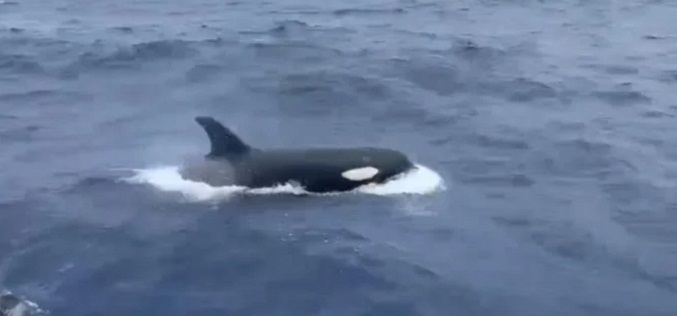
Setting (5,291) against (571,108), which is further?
(571,108)

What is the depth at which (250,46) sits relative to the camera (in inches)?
1816

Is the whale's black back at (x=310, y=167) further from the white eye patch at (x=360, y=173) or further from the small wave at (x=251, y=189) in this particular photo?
the small wave at (x=251, y=189)

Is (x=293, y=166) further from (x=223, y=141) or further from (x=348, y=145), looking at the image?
(x=348, y=145)

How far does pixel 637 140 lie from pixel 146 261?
16.0 meters

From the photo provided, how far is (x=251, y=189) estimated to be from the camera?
2934 centimetres

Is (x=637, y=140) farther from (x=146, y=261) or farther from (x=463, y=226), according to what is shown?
(x=146, y=261)

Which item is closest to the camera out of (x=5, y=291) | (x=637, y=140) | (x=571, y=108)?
(x=5, y=291)

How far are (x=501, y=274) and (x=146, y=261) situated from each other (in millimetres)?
8055

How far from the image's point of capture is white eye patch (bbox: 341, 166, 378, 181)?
1142 inches

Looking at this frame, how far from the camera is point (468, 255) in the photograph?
1051 inches

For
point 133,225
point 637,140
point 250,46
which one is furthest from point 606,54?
point 133,225

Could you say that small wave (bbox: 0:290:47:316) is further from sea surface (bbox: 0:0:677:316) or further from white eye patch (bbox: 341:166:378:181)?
white eye patch (bbox: 341:166:378:181)

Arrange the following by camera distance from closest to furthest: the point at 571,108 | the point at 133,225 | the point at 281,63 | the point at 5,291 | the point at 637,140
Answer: the point at 5,291, the point at 133,225, the point at 637,140, the point at 571,108, the point at 281,63

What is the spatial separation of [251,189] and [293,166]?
1.35 meters
